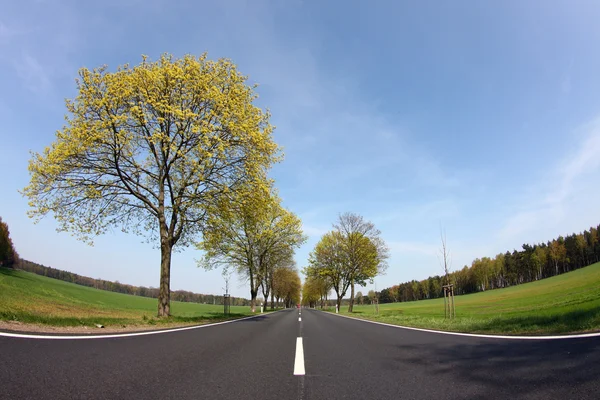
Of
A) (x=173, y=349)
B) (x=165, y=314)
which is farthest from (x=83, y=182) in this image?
(x=173, y=349)

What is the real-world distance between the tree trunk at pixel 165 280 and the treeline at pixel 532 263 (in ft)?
275

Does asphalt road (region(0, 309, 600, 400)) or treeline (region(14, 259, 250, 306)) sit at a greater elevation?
asphalt road (region(0, 309, 600, 400))

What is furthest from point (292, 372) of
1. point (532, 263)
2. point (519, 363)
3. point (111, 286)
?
point (111, 286)

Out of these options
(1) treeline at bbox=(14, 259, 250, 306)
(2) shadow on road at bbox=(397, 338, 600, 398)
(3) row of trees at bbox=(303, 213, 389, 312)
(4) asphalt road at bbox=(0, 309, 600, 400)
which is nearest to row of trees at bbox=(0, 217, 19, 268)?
(1) treeline at bbox=(14, 259, 250, 306)

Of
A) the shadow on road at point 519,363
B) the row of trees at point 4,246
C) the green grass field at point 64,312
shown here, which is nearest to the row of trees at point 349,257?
the green grass field at point 64,312

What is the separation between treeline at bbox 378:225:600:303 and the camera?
9694 centimetres

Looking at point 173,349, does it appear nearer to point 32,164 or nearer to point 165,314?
A: point 165,314

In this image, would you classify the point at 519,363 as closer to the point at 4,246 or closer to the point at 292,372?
the point at 292,372

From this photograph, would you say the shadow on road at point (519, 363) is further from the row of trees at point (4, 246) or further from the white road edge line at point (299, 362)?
the row of trees at point (4, 246)

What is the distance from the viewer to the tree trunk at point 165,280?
14875 millimetres

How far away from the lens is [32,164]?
1321cm

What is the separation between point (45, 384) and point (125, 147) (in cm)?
1424

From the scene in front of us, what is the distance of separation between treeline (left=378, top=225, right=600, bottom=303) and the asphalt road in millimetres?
88546

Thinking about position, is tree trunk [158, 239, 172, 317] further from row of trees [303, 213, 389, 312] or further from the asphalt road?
row of trees [303, 213, 389, 312]
